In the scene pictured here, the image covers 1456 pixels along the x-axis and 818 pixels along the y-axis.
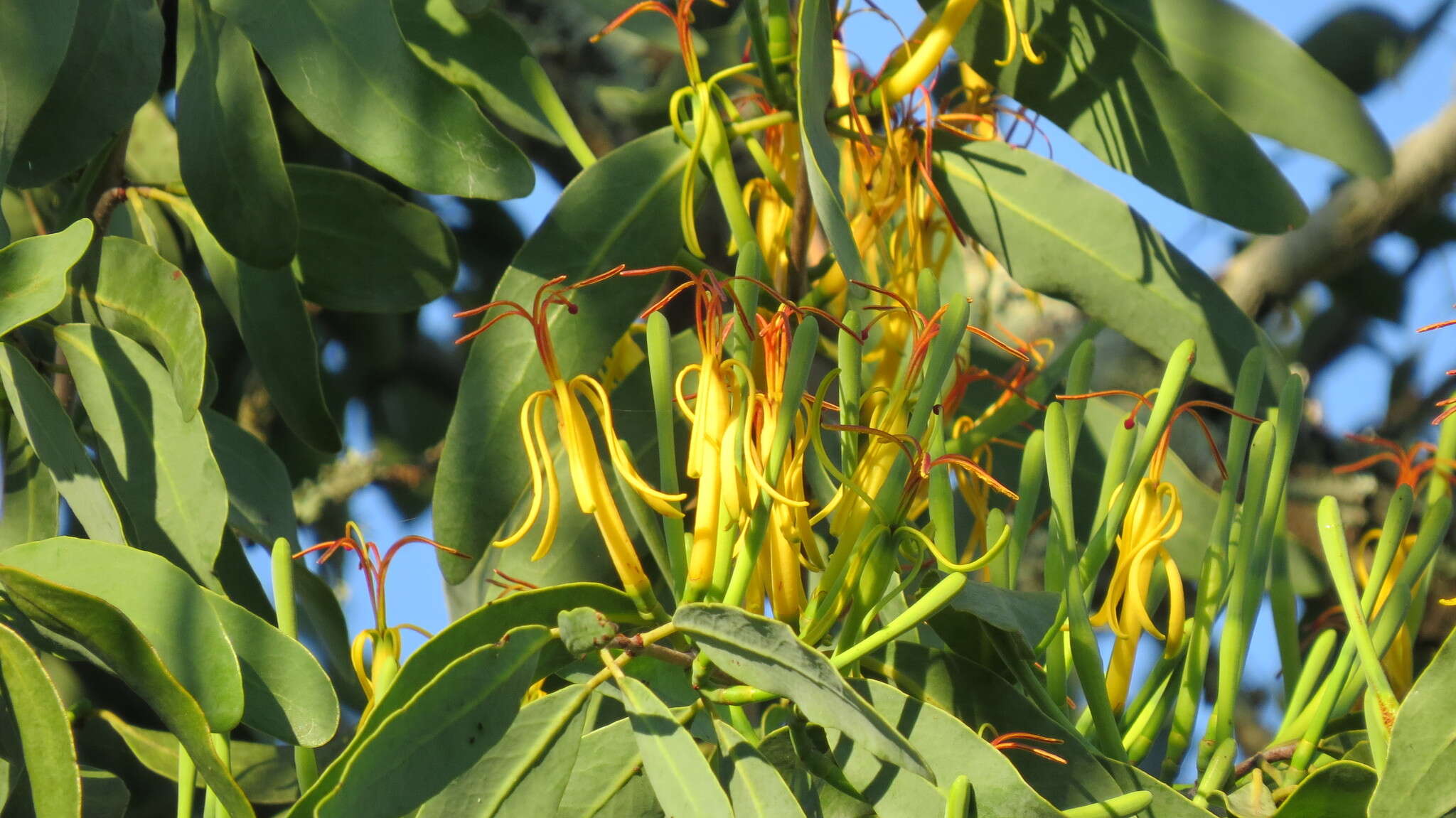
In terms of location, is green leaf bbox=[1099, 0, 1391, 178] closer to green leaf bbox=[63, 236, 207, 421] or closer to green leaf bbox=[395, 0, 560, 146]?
green leaf bbox=[395, 0, 560, 146]

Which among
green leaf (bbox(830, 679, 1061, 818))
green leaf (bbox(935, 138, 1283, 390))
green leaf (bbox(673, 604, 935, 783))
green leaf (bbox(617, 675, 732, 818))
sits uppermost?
green leaf (bbox(935, 138, 1283, 390))

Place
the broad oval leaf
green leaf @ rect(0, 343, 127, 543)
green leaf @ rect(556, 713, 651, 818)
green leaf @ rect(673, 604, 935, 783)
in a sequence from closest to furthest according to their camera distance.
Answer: green leaf @ rect(673, 604, 935, 783), green leaf @ rect(556, 713, 651, 818), green leaf @ rect(0, 343, 127, 543), the broad oval leaf

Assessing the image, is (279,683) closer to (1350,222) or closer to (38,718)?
(38,718)

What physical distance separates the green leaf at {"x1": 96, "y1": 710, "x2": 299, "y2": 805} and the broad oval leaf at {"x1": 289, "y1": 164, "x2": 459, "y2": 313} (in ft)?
0.89

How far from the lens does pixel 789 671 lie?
0.44 metres

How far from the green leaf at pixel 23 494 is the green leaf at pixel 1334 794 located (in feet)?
1.97

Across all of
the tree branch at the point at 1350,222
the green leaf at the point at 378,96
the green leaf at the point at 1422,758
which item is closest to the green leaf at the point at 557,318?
the green leaf at the point at 378,96

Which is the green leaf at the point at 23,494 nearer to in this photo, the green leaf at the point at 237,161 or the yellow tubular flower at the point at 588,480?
the green leaf at the point at 237,161

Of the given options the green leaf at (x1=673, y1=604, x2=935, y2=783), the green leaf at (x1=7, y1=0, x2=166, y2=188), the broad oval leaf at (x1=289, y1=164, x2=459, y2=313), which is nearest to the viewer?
the green leaf at (x1=673, y1=604, x2=935, y2=783)

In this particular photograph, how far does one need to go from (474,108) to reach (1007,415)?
1.07 feet

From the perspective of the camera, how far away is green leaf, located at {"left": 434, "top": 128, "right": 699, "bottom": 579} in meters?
0.69

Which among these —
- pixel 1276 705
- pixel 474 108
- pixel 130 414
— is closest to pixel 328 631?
pixel 130 414

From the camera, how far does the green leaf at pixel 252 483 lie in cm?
78

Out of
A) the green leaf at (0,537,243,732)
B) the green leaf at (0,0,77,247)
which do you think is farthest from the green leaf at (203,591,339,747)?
the green leaf at (0,0,77,247)
